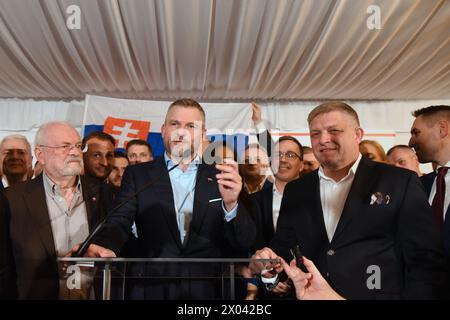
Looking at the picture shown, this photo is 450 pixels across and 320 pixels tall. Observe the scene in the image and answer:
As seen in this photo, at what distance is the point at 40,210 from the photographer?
2.26m

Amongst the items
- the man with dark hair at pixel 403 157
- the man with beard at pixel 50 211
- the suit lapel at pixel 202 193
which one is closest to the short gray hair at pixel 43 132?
the man with beard at pixel 50 211

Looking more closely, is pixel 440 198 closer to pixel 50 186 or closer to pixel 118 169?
pixel 118 169

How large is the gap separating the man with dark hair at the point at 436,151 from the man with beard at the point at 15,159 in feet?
7.72

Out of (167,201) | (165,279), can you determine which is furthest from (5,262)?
(165,279)

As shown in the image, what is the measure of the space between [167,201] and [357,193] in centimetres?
102

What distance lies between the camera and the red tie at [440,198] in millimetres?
2248

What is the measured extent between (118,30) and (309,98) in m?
1.37

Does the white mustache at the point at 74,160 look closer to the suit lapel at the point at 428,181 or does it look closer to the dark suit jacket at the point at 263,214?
the dark suit jacket at the point at 263,214

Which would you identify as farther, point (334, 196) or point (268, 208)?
point (268, 208)

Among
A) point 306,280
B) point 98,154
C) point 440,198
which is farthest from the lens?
point 98,154

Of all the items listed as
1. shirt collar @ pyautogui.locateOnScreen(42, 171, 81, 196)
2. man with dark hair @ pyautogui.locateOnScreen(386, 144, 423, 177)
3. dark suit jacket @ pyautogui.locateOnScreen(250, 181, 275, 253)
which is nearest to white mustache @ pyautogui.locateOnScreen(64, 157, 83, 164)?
shirt collar @ pyautogui.locateOnScreen(42, 171, 81, 196)

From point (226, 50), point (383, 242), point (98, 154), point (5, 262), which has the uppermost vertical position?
point (226, 50)

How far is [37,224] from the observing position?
2.23 m
